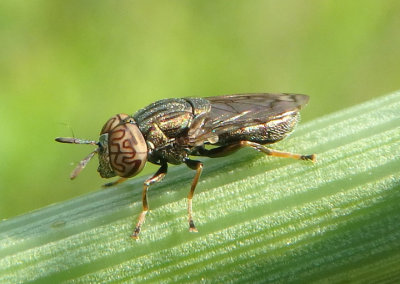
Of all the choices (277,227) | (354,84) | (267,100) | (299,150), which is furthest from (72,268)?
(354,84)

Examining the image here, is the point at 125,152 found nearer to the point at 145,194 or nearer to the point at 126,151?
the point at 126,151

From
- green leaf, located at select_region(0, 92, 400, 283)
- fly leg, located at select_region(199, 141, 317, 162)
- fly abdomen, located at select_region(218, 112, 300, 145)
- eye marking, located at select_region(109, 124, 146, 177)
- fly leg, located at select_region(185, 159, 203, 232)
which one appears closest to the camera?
green leaf, located at select_region(0, 92, 400, 283)

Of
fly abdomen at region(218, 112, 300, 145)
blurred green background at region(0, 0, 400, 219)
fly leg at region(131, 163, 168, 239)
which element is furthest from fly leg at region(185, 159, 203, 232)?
blurred green background at region(0, 0, 400, 219)

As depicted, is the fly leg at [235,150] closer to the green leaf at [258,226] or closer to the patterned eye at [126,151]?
the green leaf at [258,226]

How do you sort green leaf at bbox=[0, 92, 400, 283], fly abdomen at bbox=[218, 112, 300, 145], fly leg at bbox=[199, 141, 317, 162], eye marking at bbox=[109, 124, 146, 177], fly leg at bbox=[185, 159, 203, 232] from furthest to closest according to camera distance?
fly abdomen at bbox=[218, 112, 300, 145], eye marking at bbox=[109, 124, 146, 177], fly leg at bbox=[199, 141, 317, 162], fly leg at bbox=[185, 159, 203, 232], green leaf at bbox=[0, 92, 400, 283]

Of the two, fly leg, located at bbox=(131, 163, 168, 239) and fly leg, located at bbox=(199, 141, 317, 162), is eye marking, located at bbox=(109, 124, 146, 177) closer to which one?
fly leg, located at bbox=(131, 163, 168, 239)

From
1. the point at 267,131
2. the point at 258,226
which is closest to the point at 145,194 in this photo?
the point at 258,226

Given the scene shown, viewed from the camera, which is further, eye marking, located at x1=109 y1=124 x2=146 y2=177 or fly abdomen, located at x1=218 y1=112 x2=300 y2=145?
fly abdomen, located at x1=218 y1=112 x2=300 y2=145
